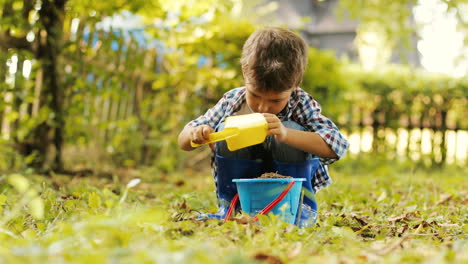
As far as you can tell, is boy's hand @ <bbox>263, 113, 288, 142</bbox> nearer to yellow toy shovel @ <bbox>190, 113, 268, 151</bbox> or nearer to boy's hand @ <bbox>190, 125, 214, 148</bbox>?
yellow toy shovel @ <bbox>190, 113, 268, 151</bbox>

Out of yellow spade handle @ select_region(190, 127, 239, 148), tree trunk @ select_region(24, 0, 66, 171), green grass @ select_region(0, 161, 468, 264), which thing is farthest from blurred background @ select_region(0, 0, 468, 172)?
yellow spade handle @ select_region(190, 127, 239, 148)

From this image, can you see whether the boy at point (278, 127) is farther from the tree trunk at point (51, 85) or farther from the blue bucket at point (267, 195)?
the tree trunk at point (51, 85)

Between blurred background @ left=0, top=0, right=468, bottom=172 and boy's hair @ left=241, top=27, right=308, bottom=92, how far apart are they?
170 centimetres

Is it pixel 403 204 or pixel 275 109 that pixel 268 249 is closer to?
pixel 275 109

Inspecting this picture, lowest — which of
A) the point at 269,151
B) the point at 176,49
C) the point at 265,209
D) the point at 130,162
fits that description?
the point at 130,162

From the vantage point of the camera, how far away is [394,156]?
730 centimetres

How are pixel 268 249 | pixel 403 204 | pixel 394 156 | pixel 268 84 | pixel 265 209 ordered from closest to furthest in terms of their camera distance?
pixel 268 249 → pixel 265 209 → pixel 268 84 → pixel 403 204 → pixel 394 156

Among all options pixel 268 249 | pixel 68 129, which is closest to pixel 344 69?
pixel 68 129

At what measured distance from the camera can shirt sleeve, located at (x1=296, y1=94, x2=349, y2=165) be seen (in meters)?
1.92

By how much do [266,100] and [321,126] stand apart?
27 cm

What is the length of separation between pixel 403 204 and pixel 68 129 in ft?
7.86

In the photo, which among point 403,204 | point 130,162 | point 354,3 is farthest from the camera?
point 354,3

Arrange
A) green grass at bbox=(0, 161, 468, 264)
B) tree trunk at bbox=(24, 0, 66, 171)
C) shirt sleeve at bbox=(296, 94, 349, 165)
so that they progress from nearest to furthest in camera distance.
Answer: green grass at bbox=(0, 161, 468, 264) < shirt sleeve at bbox=(296, 94, 349, 165) < tree trunk at bbox=(24, 0, 66, 171)

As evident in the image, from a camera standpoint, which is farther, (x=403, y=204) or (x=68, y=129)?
(x=68, y=129)
